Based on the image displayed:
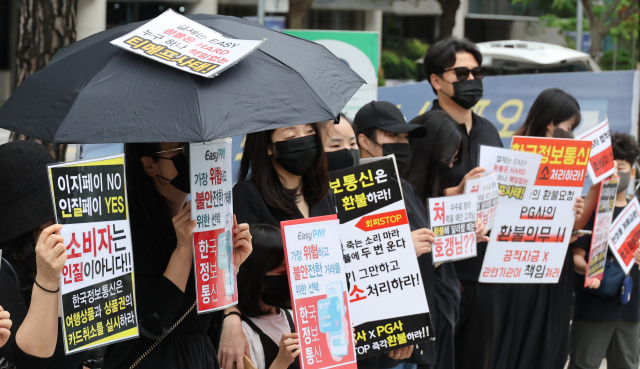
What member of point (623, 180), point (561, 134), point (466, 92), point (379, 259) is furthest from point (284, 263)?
point (623, 180)

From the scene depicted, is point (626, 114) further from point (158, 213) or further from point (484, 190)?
point (158, 213)

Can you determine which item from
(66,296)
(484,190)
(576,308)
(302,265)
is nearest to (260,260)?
(302,265)

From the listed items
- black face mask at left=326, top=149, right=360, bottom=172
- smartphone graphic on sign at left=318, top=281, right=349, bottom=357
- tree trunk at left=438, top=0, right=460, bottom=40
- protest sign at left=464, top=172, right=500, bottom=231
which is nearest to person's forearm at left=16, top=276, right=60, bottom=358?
smartphone graphic on sign at left=318, top=281, right=349, bottom=357

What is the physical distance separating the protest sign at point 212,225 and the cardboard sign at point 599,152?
2.90 meters

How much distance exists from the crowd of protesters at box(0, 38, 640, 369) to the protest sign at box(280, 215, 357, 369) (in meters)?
0.10

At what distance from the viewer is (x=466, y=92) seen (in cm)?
452

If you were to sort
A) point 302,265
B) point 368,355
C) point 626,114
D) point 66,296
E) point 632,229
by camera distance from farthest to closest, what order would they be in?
point 626,114
point 632,229
point 368,355
point 302,265
point 66,296

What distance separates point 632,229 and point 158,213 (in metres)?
3.68

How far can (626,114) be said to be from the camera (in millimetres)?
7078

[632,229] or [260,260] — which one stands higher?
[260,260]

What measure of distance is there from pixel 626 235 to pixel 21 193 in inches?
160

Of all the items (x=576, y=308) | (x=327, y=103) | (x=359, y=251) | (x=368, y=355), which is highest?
(x=327, y=103)

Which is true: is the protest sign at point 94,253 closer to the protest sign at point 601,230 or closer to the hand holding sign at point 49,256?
the hand holding sign at point 49,256

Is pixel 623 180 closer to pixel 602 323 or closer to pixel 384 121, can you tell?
pixel 602 323
